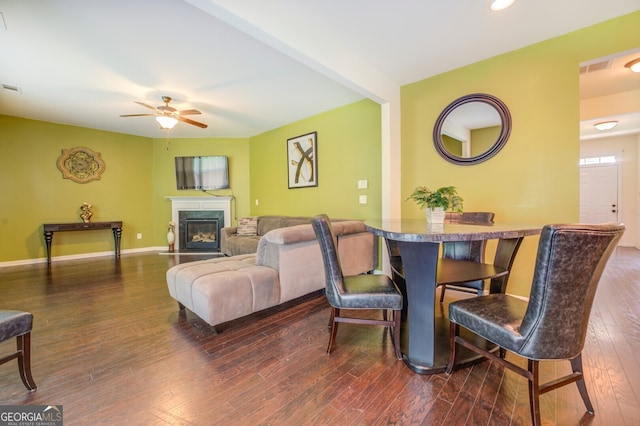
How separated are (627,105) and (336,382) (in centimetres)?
518

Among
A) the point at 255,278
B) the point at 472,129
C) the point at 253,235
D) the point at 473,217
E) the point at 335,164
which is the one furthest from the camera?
the point at 253,235

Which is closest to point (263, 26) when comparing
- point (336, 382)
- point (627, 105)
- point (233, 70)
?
point (233, 70)

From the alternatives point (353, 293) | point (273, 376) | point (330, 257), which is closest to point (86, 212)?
point (273, 376)

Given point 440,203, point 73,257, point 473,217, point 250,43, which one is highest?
point 250,43

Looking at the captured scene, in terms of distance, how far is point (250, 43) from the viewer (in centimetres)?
249

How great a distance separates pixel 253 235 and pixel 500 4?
444 centimetres

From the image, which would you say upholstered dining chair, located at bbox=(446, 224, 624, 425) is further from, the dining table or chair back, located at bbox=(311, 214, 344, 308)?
chair back, located at bbox=(311, 214, 344, 308)

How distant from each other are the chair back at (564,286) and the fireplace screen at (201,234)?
19.1 feet

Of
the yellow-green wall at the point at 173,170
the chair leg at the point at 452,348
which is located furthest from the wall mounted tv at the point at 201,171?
the chair leg at the point at 452,348

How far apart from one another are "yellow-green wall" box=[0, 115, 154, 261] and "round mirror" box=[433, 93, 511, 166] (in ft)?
20.0

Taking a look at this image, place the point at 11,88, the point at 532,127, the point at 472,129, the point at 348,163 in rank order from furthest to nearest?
the point at 348,163
the point at 11,88
the point at 472,129
the point at 532,127

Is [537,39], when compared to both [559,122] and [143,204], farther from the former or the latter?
[143,204]

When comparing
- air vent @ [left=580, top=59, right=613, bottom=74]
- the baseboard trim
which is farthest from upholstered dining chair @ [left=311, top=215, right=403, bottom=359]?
the baseboard trim

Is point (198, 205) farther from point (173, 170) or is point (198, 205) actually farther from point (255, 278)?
point (255, 278)
